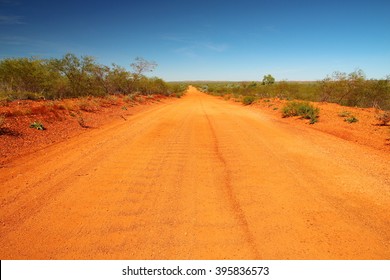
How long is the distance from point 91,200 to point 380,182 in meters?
5.41

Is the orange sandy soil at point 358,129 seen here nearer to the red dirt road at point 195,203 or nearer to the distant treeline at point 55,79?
the red dirt road at point 195,203

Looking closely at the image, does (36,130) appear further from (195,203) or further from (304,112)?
(304,112)

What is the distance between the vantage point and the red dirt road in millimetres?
2768

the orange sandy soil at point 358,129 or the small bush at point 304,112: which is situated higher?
the small bush at point 304,112

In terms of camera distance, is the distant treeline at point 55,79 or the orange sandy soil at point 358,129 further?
the distant treeline at point 55,79

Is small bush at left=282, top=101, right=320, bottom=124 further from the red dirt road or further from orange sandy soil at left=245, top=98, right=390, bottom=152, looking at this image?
the red dirt road

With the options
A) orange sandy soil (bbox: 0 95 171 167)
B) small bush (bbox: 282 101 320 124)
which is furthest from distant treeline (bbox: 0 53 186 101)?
small bush (bbox: 282 101 320 124)

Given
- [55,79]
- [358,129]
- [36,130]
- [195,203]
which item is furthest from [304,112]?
[55,79]

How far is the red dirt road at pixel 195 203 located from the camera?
2768 mm

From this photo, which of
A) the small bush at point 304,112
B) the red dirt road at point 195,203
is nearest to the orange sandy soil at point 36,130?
the red dirt road at point 195,203

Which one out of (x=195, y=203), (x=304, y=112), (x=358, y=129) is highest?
(x=304, y=112)

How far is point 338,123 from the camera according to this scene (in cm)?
1012

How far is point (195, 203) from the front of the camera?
12.1 feet

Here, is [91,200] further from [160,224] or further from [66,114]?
[66,114]
